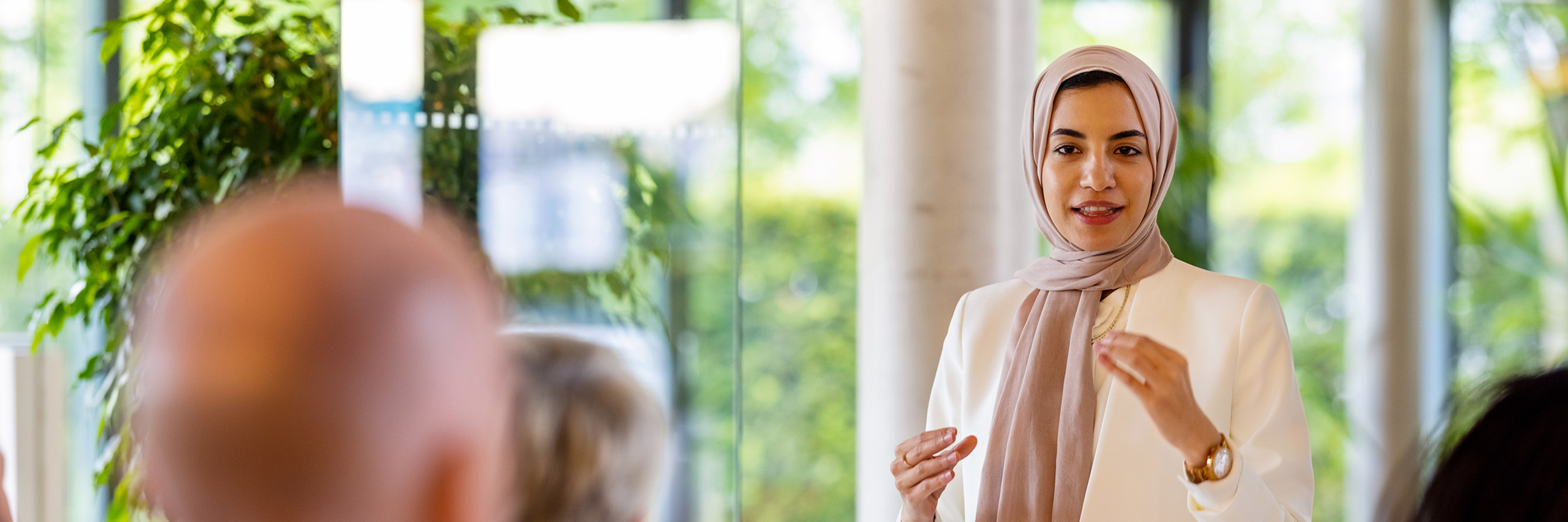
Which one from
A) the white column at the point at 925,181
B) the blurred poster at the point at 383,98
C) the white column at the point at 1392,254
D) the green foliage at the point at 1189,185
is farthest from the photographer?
the white column at the point at 1392,254

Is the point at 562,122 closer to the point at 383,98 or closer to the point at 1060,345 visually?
the point at 383,98

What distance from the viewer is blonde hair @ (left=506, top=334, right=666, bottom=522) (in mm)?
510

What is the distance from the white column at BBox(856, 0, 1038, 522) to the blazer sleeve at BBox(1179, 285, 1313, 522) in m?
1.01

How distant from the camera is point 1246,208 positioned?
4.25 metres

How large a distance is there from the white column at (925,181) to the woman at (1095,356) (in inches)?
28.2

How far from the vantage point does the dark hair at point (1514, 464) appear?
630mm

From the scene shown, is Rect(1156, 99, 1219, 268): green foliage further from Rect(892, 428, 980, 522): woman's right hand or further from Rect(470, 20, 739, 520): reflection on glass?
Rect(892, 428, 980, 522): woman's right hand

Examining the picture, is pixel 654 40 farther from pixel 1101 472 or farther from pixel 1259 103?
Result: pixel 1259 103

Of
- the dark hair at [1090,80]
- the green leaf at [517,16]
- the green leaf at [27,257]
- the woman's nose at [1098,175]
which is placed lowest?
the green leaf at [27,257]

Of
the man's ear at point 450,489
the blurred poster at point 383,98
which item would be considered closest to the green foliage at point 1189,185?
the blurred poster at point 383,98

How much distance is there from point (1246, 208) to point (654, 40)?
287 centimetres

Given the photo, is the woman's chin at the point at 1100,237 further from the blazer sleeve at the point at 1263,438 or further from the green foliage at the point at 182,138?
the green foliage at the point at 182,138

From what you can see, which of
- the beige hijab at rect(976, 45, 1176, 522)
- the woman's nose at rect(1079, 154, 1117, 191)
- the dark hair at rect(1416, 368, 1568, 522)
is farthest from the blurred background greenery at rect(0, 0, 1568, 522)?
the dark hair at rect(1416, 368, 1568, 522)

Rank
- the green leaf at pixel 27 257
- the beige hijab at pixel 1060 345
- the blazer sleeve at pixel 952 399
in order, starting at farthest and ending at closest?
the green leaf at pixel 27 257
the blazer sleeve at pixel 952 399
the beige hijab at pixel 1060 345
